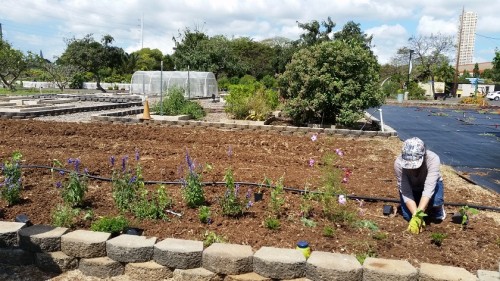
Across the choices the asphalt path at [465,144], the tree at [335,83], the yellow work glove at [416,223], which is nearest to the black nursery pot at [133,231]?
the yellow work glove at [416,223]

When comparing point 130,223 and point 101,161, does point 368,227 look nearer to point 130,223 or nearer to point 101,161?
point 130,223

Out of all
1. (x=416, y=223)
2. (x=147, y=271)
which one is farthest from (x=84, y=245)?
(x=416, y=223)

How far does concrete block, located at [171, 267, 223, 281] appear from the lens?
3.06 metres

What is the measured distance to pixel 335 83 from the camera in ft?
35.1

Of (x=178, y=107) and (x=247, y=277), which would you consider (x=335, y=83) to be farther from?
(x=247, y=277)

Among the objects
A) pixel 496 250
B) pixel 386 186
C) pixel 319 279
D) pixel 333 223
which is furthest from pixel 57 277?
pixel 386 186

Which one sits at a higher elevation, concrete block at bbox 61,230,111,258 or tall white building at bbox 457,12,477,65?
tall white building at bbox 457,12,477,65

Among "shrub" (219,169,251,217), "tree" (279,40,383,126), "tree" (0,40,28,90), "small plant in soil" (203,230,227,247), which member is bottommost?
"small plant in soil" (203,230,227,247)

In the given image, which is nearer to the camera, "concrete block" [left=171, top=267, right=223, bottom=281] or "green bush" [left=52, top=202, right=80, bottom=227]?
"concrete block" [left=171, top=267, right=223, bottom=281]

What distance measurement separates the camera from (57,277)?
10.5 feet

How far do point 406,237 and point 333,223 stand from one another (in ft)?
2.19

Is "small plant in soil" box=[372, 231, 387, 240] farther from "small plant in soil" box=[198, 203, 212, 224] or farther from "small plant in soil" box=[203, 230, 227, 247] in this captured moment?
"small plant in soil" box=[198, 203, 212, 224]

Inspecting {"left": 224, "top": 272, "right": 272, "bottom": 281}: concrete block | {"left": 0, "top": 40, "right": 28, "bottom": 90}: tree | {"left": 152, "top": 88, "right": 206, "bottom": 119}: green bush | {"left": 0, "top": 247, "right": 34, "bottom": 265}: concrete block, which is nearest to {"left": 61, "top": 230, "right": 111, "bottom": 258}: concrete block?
{"left": 0, "top": 247, "right": 34, "bottom": 265}: concrete block

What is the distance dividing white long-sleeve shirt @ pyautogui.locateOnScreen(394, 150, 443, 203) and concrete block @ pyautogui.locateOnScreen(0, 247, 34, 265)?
3.41 metres
